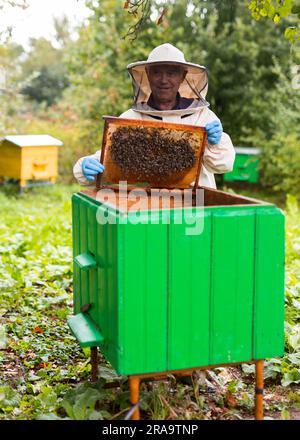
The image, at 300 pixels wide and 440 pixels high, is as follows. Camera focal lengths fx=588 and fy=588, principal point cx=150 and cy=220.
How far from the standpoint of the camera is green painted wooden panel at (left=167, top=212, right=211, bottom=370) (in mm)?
2428

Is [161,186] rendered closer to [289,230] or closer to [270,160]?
[289,230]

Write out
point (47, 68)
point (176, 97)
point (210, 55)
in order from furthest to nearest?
1. point (47, 68)
2. point (210, 55)
3. point (176, 97)

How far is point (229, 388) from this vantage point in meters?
3.28

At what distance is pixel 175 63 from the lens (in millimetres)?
3434

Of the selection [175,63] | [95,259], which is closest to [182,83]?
[175,63]

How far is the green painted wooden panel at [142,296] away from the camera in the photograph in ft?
7.73

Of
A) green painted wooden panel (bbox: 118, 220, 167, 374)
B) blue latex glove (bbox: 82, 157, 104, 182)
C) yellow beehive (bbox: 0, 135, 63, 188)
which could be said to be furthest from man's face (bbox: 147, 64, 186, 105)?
yellow beehive (bbox: 0, 135, 63, 188)

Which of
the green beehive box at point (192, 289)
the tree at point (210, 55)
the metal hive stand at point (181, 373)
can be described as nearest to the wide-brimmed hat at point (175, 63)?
the green beehive box at point (192, 289)

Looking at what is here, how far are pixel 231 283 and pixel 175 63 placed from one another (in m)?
1.51

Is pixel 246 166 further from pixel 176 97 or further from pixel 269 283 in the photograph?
pixel 269 283

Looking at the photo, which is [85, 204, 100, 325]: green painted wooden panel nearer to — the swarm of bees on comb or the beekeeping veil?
the swarm of bees on comb

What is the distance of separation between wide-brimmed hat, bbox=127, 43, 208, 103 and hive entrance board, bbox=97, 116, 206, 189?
0.46m
